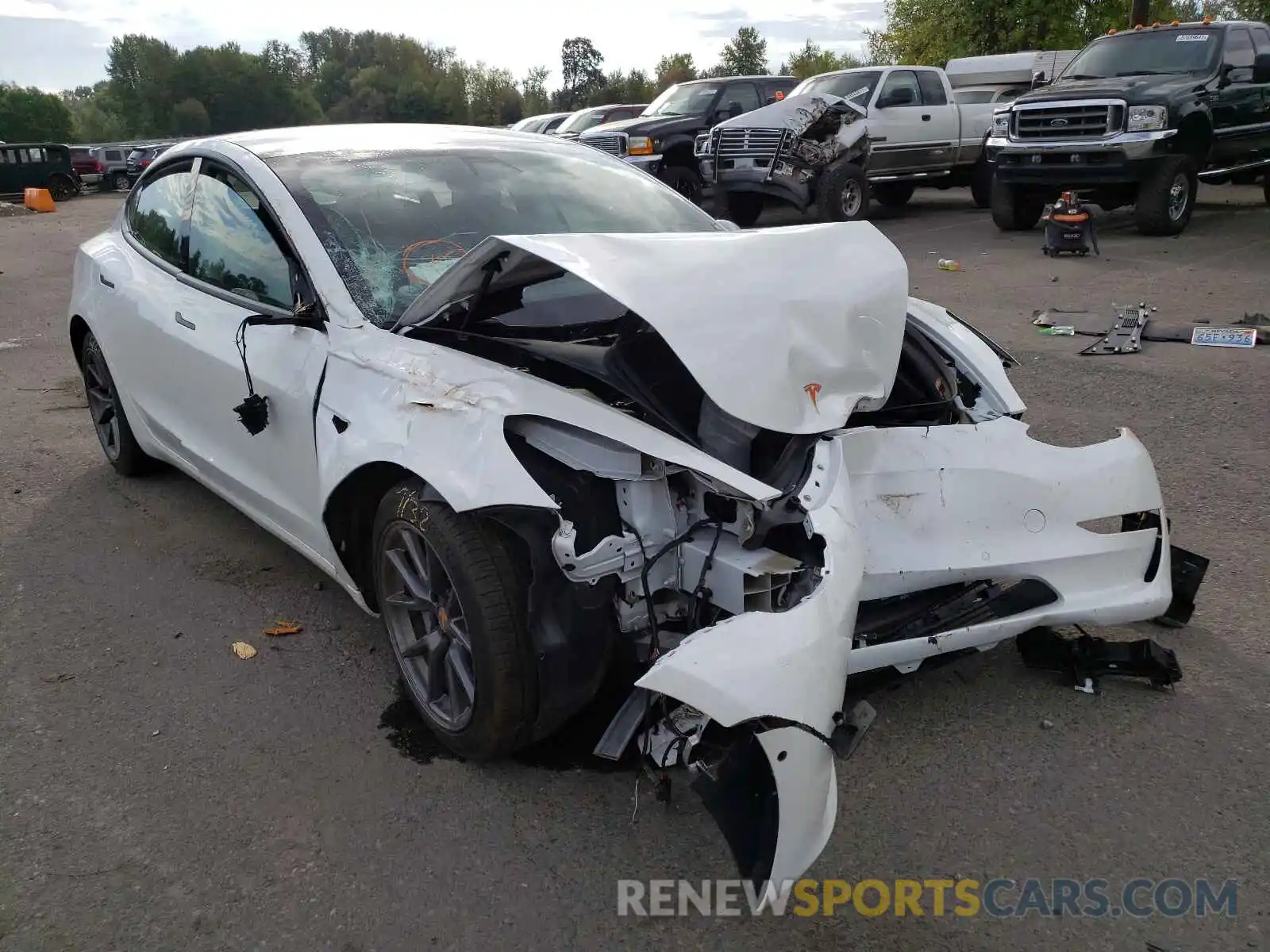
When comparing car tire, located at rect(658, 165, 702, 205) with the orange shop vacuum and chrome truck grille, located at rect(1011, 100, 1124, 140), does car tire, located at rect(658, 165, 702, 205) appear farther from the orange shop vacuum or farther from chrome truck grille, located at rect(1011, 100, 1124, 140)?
the orange shop vacuum

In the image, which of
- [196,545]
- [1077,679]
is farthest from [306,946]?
[196,545]

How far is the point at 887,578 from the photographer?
105 inches

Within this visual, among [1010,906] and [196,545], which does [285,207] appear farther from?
[1010,906]

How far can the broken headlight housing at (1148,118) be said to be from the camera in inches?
421

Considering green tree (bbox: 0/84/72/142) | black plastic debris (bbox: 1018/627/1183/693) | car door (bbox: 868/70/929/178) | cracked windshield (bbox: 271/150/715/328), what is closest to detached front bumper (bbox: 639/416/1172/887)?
black plastic debris (bbox: 1018/627/1183/693)

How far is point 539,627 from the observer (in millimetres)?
2506

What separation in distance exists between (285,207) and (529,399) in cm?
140

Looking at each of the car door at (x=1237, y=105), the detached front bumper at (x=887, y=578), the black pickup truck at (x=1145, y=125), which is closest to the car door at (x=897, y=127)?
the black pickup truck at (x=1145, y=125)

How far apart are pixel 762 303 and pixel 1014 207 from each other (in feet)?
36.2

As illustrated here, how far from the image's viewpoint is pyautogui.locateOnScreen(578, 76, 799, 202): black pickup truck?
44.5ft

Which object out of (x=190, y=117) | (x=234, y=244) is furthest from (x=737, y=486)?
(x=190, y=117)

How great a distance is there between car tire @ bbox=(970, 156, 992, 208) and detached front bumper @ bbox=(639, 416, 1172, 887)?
1383cm

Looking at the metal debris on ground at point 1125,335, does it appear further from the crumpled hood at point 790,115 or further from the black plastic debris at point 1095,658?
the crumpled hood at point 790,115

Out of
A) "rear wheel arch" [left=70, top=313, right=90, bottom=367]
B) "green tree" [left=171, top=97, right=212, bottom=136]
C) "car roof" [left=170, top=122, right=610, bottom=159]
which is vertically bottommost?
"rear wheel arch" [left=70, top=313, right=90, bottom=367]
